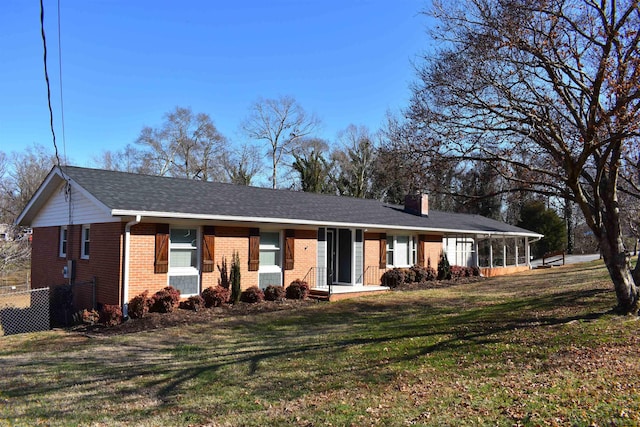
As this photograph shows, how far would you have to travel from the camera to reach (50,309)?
1414 cm

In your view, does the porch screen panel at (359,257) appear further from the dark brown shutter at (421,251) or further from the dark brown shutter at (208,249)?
the dark brown shutter at (208,249)

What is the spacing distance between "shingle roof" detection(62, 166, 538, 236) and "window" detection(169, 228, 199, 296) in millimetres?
924

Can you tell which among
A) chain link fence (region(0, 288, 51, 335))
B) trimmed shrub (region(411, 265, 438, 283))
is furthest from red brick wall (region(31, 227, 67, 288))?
trimmed shrub (region(411, 265, 438, 283))

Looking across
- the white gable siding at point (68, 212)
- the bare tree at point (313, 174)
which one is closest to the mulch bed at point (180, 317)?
the white gable siding at point (68, 212)

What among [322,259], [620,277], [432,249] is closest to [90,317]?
[322,259]

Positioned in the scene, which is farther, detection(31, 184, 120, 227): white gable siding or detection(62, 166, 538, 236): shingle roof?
detection(31, 184, 120, 227): white gable siding

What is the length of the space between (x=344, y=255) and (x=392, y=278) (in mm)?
2370

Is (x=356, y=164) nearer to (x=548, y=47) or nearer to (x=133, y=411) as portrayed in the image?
(x=548, y=47)

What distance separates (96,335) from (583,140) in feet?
38.2

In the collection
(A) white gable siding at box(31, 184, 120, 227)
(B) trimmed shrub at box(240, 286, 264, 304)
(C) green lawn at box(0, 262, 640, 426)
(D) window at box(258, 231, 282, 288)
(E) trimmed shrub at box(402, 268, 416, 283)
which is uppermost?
(A) white gable siding at box(31, 184, 120, 227)

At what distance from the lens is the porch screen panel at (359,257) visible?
2009 centimetres

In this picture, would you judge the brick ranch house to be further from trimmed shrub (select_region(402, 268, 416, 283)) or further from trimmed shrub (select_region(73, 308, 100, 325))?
trimmed shrub (select_region(402, 268, 416, 283))

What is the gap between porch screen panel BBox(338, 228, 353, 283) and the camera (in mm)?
20062

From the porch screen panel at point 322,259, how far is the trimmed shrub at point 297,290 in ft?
5.95
